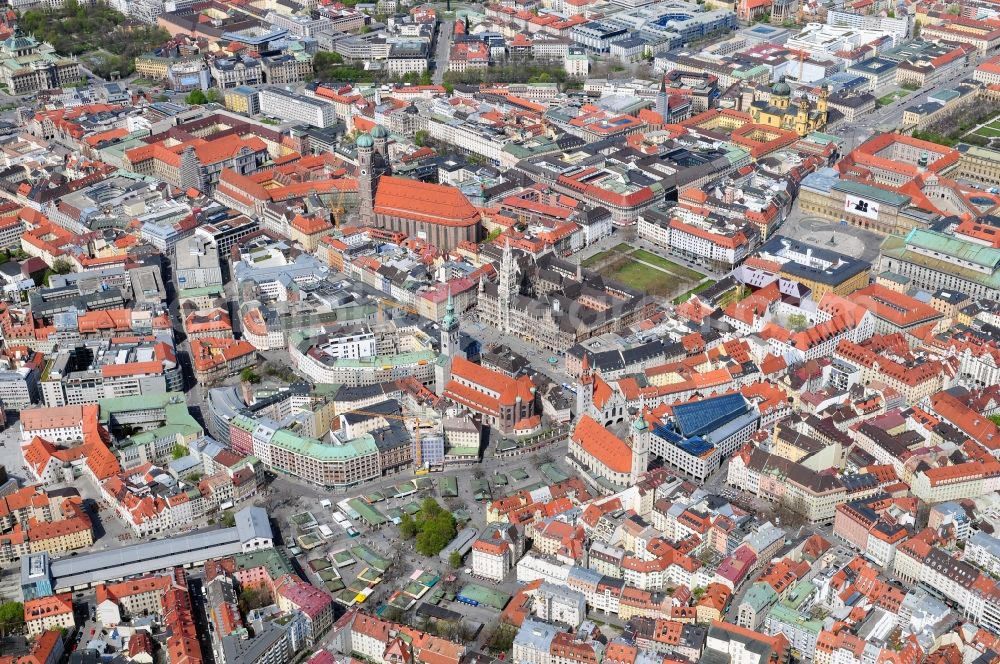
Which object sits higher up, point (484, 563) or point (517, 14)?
point (517, 14)

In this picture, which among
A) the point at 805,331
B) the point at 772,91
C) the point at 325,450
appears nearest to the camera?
the point at 325,450

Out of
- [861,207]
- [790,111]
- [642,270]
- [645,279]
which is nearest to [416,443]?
[645,279]

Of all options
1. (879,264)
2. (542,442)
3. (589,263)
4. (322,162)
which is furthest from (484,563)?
(322,162)

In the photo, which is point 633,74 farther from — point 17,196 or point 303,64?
point 17,196

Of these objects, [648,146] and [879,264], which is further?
[648,146]

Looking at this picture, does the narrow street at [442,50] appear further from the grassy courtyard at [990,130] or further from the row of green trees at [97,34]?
the grassy courtyard at [990,130]

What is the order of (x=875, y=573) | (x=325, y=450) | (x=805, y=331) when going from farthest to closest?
(x=805, y=331) < (x=325, y=450) < (x=875, y=573)

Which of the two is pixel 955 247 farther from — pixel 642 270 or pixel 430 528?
pixel 430 528
